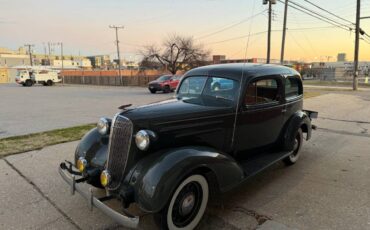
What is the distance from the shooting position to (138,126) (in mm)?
3209

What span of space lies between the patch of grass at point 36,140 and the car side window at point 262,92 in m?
4.56

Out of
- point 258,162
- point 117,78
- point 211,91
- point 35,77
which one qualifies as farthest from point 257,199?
point 117,78

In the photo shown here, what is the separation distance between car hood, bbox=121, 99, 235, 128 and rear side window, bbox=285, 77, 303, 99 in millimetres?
1766

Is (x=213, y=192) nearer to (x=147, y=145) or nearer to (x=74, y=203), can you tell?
(x=147, y=145)

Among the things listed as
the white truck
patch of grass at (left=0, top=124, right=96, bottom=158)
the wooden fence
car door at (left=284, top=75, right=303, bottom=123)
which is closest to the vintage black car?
car door at (left=284, top=75, right=303, bottom=123)

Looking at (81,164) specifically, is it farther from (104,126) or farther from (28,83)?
(28,83)

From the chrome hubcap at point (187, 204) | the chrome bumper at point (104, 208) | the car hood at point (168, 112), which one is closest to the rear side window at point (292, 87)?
the car hood at point (168, 112)

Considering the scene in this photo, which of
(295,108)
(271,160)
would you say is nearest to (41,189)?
(271,160)

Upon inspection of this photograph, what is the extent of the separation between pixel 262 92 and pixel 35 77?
4151 centimetres

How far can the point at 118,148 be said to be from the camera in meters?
3.28

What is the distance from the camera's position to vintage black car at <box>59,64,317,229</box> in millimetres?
2994

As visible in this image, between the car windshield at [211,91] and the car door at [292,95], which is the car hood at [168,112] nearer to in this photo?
the car windshield at [211,91]

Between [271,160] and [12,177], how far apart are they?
4048 mm

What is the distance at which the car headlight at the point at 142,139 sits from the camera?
10.2ft
